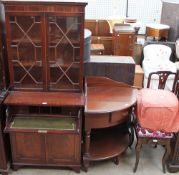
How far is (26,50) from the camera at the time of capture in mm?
2230

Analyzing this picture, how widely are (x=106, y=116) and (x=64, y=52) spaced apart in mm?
671

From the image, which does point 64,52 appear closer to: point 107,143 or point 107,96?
point 107,96

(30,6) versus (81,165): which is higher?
(30,6)

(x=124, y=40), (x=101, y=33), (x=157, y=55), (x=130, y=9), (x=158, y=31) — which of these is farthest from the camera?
(x=130, y=9)

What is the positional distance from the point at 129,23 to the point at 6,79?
9.78 ft

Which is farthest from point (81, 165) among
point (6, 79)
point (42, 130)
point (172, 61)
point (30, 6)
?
point (172, 61)

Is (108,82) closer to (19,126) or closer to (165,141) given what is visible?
(165,141)

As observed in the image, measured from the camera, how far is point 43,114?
235cm

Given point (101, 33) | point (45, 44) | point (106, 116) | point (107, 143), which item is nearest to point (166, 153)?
point (107, 143)

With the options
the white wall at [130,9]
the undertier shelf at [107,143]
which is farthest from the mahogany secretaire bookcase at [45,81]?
the white wall at [130,9]

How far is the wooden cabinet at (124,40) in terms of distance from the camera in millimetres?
4031

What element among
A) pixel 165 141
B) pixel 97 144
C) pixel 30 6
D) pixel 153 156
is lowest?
pixel 153 156

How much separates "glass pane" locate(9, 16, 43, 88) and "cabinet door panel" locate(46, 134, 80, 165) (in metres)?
0.51

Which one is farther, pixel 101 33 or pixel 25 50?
pixel 101 33
